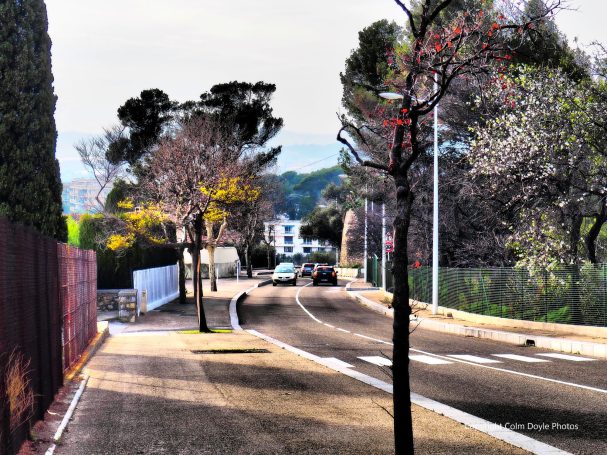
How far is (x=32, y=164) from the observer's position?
28859 mm

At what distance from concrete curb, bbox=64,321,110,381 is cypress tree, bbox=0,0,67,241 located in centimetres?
482

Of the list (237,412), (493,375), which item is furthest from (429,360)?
(237,412)

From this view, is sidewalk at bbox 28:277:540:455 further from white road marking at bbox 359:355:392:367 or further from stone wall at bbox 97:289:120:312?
stone wall at bbox 97:289:120:312

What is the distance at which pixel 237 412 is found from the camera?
35.8ft

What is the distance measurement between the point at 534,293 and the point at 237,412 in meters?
18.2

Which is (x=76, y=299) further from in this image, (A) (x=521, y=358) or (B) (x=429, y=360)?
(A) (x=521, y=358)

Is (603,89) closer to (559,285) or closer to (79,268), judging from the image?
(559,285)

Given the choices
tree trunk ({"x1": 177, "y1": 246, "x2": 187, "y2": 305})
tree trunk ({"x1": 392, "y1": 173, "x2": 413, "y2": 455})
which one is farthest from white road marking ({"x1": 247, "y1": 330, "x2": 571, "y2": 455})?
tree trunk ({"x1": 177, "y1": 246, "x2": 187, "y2": 305})

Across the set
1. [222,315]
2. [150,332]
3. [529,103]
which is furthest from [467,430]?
[222,315]

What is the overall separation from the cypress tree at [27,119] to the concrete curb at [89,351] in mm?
4823

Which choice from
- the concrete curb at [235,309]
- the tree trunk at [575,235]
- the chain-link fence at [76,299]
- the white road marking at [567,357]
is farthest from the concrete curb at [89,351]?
the tree trunk at [575,235]

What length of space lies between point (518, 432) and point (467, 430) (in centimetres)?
54

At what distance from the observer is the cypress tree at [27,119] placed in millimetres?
28281

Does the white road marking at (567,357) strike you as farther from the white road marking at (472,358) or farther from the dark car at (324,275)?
the dark car at (324,275)
